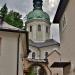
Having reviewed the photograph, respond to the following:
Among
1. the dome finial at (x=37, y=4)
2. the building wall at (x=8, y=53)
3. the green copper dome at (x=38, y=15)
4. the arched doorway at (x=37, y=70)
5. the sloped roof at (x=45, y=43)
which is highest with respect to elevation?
the dome finial at (x=37, y=4)

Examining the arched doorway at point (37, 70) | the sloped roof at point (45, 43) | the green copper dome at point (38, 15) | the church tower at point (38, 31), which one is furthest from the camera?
the green copper dome at point (38, 15)

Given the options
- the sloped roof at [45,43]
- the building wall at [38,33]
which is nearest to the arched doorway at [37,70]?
the sloped roof at [45,43]

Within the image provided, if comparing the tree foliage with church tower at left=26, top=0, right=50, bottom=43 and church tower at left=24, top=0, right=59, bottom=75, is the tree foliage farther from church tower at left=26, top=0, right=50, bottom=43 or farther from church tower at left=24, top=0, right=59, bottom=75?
church tower at left=26, top=0, right=50, bottom=43

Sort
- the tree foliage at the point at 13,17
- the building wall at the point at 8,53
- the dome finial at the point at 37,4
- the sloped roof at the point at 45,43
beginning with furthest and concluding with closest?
the dome finial at the point at 37,4 < the sloped roof at the point at 45,43 < the tree foliage at the point at 13,17 < the building wall at the point at 8,53

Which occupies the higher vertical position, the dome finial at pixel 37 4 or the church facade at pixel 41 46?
the dome finial at pixel 37 4

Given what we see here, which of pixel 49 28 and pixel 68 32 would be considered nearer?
pixel 68 32

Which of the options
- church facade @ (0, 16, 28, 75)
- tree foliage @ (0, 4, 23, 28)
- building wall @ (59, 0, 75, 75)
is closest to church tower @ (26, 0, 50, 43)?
tree foliage @ (0, 4, 23, 28)

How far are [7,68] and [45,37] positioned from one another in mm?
53754

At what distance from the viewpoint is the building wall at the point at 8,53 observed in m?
18.6

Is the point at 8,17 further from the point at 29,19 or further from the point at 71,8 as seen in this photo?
the point at 29,19

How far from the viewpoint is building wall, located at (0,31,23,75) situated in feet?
60.9

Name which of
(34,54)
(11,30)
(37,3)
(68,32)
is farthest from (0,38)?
(37,3)

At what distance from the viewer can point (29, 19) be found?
71.6m

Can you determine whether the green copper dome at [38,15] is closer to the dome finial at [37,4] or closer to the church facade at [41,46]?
the church facade at [41,46]
